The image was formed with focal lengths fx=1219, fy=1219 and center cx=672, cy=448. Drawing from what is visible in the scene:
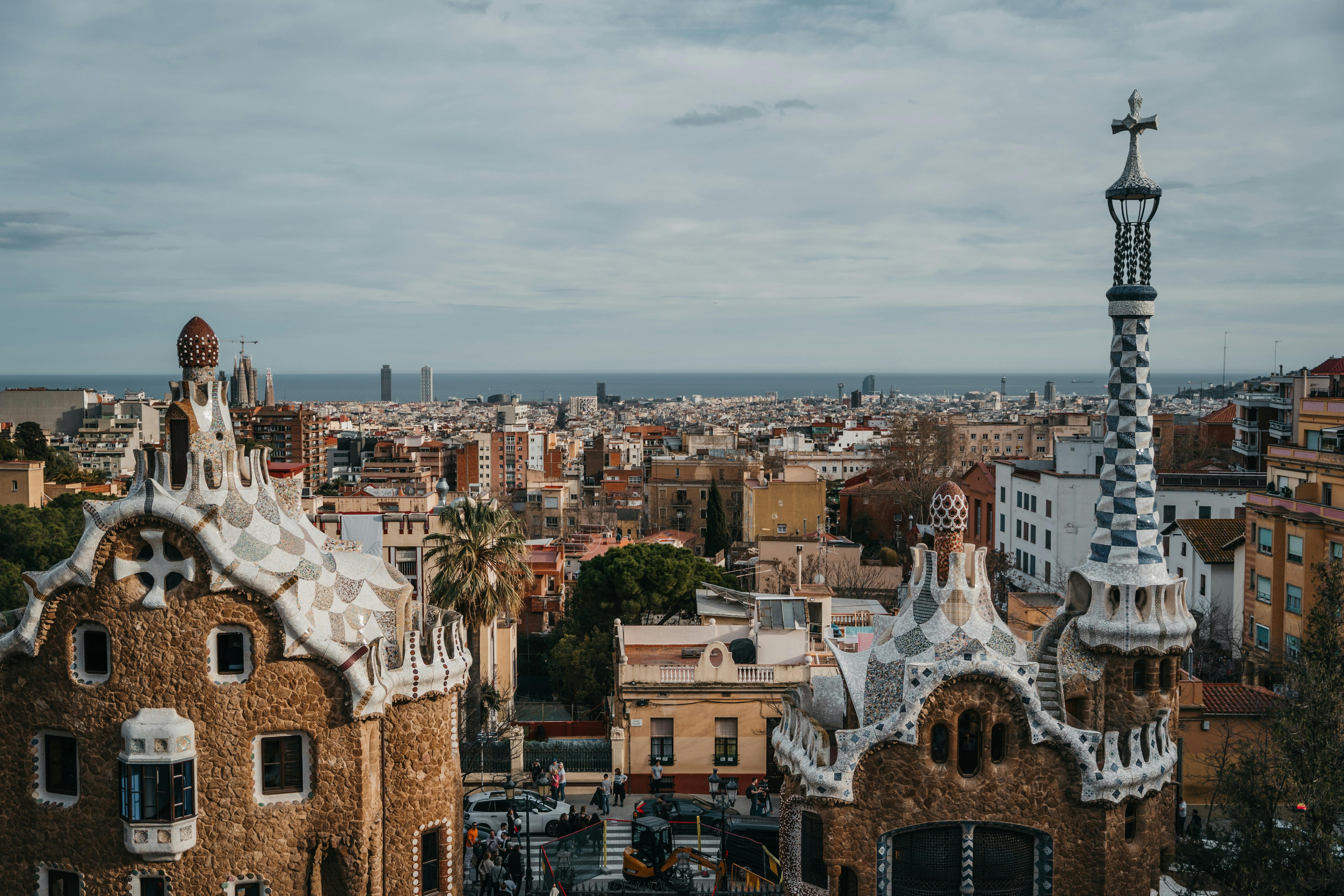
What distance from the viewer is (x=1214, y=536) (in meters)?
52.2

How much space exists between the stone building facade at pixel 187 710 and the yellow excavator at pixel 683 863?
594cm

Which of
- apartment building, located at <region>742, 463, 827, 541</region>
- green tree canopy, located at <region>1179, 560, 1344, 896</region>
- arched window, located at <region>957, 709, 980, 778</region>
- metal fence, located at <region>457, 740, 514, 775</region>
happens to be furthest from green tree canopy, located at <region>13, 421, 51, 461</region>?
green tree canopy, located at <region>1179, 560, 1344, 896</region>

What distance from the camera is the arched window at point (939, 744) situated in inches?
882

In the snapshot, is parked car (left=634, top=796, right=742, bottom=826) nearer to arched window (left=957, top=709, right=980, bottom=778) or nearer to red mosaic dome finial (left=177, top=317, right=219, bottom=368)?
arched window (left=957, top=709, right=980, bottom=778)

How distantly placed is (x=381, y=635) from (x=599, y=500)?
314 feet

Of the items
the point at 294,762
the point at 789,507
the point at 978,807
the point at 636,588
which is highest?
the point at 294,762

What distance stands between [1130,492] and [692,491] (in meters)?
87.2

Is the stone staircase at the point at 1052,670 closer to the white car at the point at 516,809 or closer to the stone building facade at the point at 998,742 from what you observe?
the stone building facade at the point at 998,742

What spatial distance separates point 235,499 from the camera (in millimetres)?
22812

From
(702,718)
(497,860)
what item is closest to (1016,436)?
(702,718)

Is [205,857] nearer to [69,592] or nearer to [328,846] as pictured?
[328,846]

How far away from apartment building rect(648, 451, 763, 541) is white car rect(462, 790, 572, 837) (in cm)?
7598

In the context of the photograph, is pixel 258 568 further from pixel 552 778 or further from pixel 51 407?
pixel 51 407

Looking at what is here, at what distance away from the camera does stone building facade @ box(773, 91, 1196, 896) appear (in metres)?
22.3
